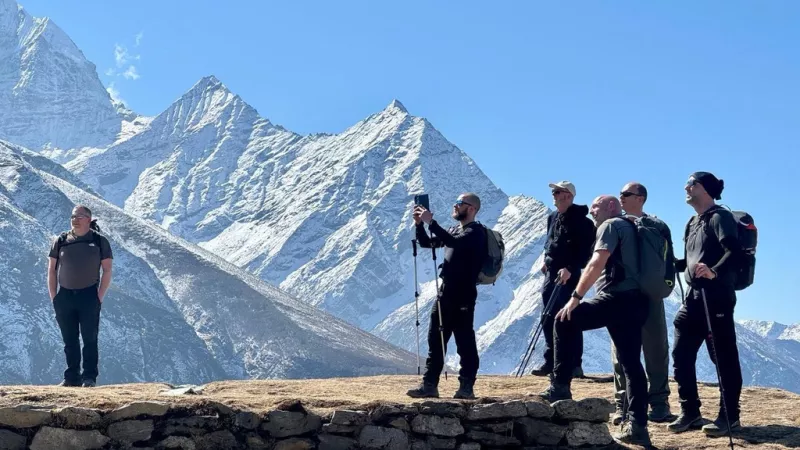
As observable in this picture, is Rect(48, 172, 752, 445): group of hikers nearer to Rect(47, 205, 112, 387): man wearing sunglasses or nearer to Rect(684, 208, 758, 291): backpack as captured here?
Rect(684, 208, 758, 291): backpack

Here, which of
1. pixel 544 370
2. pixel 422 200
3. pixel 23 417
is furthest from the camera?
pixel 544 370

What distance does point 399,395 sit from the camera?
13555 mm

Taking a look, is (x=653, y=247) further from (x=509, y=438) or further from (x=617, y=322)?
(x=509, y=438)

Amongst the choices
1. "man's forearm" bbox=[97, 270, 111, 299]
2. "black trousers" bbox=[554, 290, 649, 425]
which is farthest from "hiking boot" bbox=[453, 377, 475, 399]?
"man's forearm" bbox=[97, 270, 111, 299]

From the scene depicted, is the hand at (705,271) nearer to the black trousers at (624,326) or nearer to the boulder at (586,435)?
the black trousers at (624,326)

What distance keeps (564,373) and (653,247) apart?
6.08 ft

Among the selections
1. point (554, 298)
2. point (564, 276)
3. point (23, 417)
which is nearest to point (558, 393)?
point (564, 276)

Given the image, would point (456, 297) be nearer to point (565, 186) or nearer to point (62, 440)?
point (565, 186)

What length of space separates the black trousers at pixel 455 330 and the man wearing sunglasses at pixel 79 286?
18.9 feet

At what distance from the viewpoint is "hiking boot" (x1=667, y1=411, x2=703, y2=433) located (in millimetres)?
13039

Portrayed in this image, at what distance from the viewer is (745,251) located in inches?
499

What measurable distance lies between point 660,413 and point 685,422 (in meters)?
0.62

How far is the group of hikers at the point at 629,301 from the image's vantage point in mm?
12203

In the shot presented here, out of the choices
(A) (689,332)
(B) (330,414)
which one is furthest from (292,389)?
(A) (689,332)
